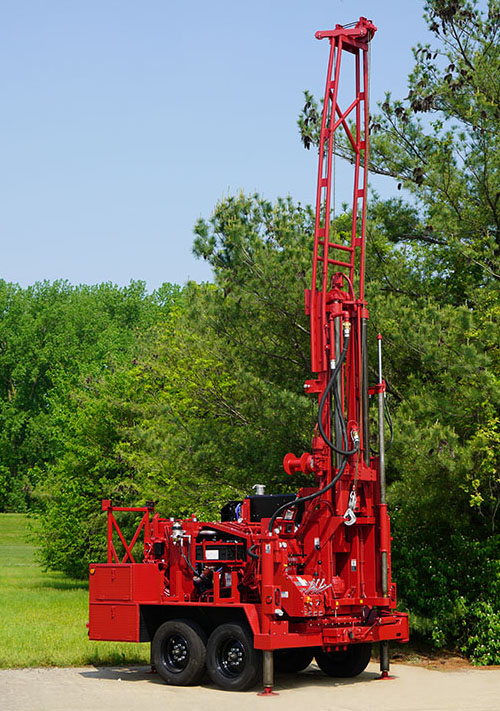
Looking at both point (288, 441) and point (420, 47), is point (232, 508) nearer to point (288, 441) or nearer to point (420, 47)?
point (288, 441)

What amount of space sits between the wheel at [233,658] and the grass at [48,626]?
9.70ft

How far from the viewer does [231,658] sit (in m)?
13.0

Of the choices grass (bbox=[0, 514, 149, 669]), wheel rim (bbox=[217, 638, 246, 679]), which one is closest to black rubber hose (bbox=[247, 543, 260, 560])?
wheel rim (bbox=[217, 638, 246, 679])

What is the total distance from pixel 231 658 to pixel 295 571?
52.5 inches

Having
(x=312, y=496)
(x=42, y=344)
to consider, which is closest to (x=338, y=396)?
(x=312, y=496)

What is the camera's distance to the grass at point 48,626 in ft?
50.8

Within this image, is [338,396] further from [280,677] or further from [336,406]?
[280,677]

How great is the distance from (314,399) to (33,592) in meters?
17.8

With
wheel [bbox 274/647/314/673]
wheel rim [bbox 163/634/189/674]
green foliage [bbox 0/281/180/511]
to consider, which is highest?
green foliage [bbox 0/281/180/511]

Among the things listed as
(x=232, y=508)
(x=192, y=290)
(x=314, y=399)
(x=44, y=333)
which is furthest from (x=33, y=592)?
(x=44, y=333)

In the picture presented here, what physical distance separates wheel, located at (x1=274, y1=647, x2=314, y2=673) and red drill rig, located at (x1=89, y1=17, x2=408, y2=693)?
0.6 inches

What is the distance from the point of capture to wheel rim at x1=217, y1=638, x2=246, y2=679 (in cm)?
1283

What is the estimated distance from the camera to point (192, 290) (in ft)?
71.9

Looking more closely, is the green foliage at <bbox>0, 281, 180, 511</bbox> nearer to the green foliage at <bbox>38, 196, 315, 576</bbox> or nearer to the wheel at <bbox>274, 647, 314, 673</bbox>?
the green foliage at <bbox>38, 196, 315, 576</bbox>
